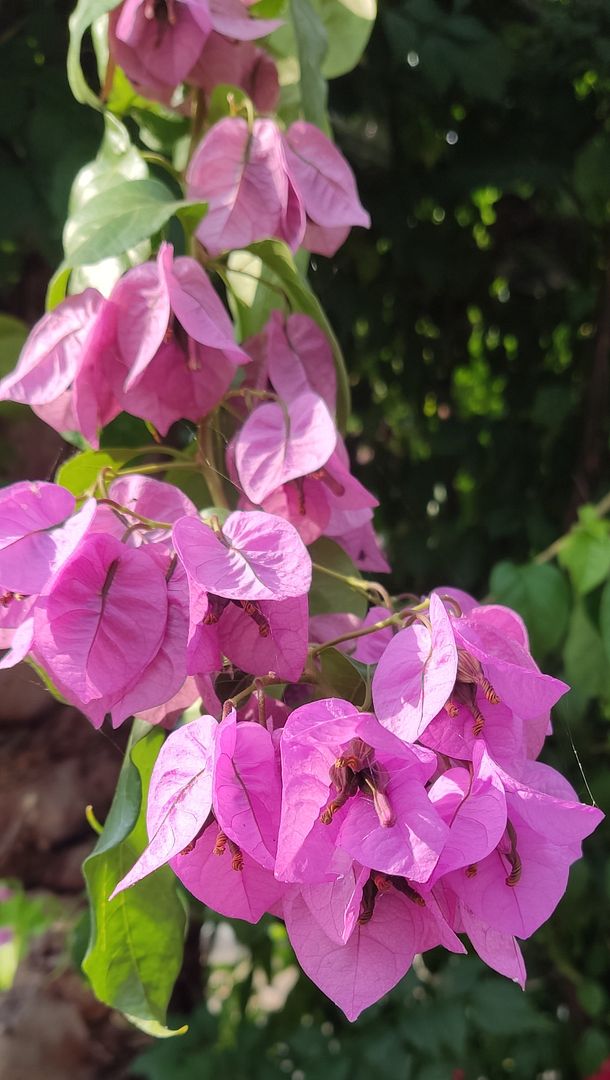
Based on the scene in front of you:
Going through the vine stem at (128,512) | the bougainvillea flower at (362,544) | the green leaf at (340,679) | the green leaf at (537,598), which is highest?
the vine stem at (128,512)

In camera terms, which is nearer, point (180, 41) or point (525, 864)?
point (525, 864)

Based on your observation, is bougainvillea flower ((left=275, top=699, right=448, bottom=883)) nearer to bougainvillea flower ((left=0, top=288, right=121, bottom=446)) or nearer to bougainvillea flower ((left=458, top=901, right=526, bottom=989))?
bougainvillea flower ((left=458, top=901, right=526, bottom=989))

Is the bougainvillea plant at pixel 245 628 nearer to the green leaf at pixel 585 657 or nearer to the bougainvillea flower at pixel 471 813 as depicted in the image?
the bougainvillea flower at pixel 471 813

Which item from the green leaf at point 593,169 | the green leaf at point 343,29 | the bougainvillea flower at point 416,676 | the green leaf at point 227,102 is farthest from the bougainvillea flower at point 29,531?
the green leaf at point 593,169

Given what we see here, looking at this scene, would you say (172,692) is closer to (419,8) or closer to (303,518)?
(303,518)

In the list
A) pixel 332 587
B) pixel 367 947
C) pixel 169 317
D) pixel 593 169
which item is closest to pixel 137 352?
pixel 169 317

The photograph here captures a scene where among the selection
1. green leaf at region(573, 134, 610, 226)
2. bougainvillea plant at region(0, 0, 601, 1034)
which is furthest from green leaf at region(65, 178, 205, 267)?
green leaf at region(573, 134, 610, 226)

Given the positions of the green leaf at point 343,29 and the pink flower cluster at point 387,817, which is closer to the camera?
the pink flower cluster at point 387,817

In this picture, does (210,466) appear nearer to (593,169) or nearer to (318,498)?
(318,498)
